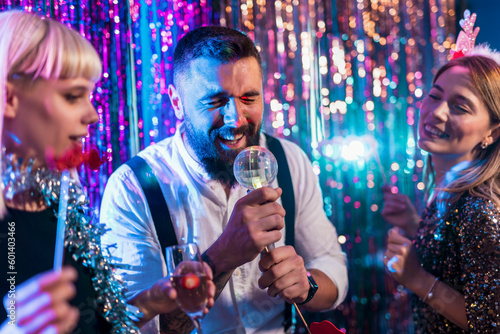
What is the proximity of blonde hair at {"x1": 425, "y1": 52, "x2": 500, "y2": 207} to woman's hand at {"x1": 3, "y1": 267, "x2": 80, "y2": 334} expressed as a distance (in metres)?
1.33

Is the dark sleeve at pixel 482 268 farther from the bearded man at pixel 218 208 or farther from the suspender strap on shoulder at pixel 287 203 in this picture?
the suspender strap on shoulder at pixel 287 203

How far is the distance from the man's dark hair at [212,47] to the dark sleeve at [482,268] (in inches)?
35.5

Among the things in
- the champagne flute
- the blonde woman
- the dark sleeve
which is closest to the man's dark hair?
the champagne flute

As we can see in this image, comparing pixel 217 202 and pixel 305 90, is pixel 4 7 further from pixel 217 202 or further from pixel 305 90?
pixel 305 90

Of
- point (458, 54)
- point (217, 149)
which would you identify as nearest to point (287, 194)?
point (217, 149)

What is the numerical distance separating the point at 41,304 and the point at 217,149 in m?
0.73

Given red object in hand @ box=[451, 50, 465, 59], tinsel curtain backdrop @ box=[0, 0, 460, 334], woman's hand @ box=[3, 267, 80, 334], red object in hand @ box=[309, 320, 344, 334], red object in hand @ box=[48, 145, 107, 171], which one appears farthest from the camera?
tinsel curtain backdrop @ box=[0, 0, 460, 334]

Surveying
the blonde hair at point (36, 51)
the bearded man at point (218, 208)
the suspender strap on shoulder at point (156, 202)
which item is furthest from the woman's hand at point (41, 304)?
the suspender strap on shoulder at point (156, 202)

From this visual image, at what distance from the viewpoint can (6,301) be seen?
0.97 meters

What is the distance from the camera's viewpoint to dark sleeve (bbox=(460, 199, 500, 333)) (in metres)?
1.46

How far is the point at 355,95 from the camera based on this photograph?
278 cm

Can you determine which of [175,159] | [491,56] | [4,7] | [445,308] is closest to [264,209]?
[175,159]

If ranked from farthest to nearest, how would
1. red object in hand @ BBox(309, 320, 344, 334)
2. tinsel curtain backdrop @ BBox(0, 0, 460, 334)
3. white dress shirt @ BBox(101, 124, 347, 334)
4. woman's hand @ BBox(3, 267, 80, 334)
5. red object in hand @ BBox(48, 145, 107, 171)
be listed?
1. tinsel curtain backdrop @ BBox(0, 0, 460, 334)
2. white dress shirt @ BBox(101, 124, 347, 334)
3. red object in hand @ BBox(309, 320, 344, 334)
4. red object in hand @ BBox(48, 145, 107, 171)
5. woman's hand @ BBox(3, 267, 80, 334)

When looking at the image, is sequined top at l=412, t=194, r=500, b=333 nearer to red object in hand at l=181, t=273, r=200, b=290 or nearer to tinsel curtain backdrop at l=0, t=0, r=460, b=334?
tinsel curtain backdrop at l=0, t=0, r=460, b=334
